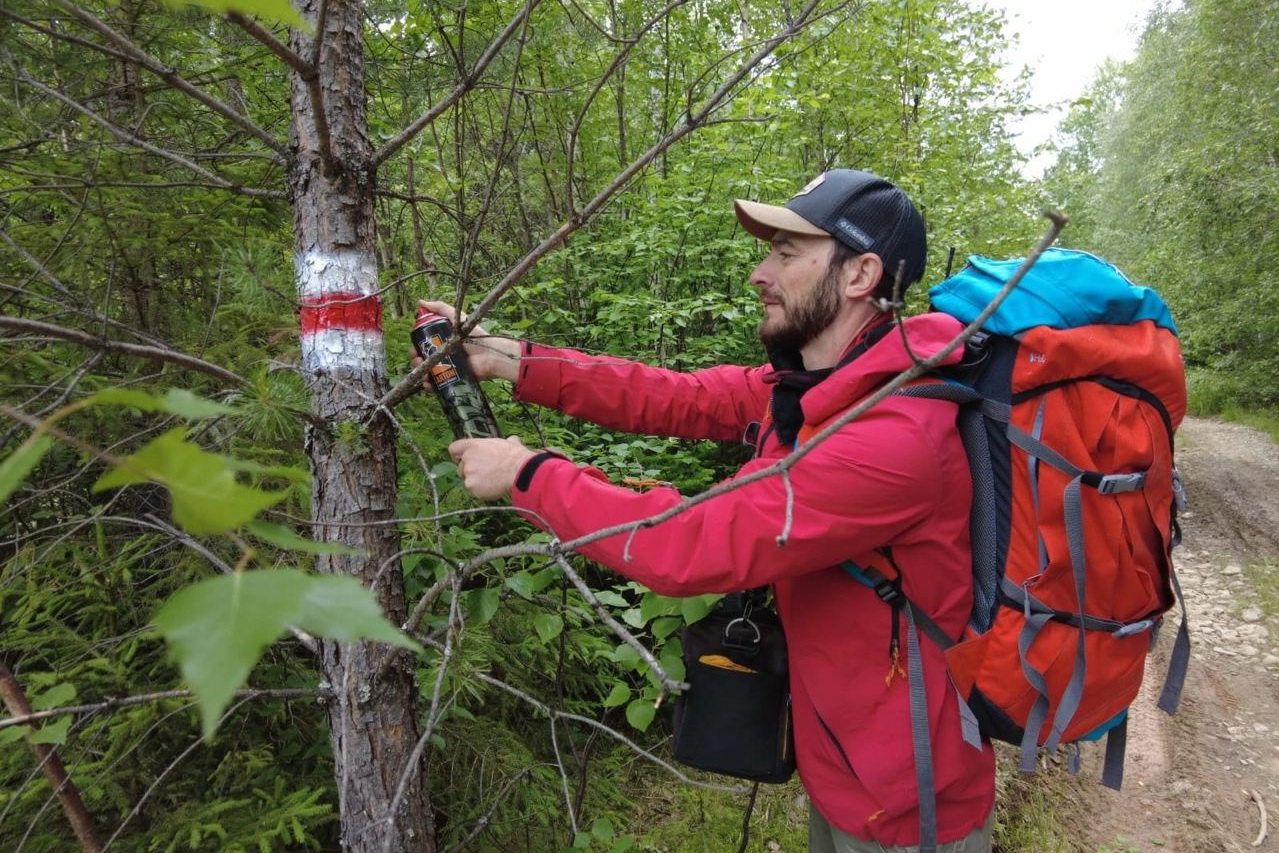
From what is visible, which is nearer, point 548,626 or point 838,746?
point 838,746

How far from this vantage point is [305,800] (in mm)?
2090

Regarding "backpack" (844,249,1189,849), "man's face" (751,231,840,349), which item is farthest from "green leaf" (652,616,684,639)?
"man's face" (751,231,840,349)

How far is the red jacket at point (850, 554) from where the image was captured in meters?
1.71

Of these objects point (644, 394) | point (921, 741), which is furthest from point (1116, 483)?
point (644, 394)

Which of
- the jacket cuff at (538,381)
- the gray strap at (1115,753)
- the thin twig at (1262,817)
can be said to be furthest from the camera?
the thin twig at (1262,817)

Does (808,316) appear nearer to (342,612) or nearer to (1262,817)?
(342,612)

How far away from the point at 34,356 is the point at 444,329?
4.24ft

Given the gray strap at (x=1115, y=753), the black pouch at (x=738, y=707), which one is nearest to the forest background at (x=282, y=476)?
the black pouch at (x=738, y=707)

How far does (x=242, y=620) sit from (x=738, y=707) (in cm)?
191

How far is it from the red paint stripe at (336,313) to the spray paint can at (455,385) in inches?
14.0

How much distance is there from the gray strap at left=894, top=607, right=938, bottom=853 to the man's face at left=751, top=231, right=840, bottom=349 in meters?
0.92

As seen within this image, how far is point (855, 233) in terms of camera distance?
2148 millimetres

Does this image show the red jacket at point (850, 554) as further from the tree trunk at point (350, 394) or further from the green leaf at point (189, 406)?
the green leaf at point (189, 406)

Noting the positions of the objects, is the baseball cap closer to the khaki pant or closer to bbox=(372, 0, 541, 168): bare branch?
bbox=(372, 0, 541, 168): bare branch
